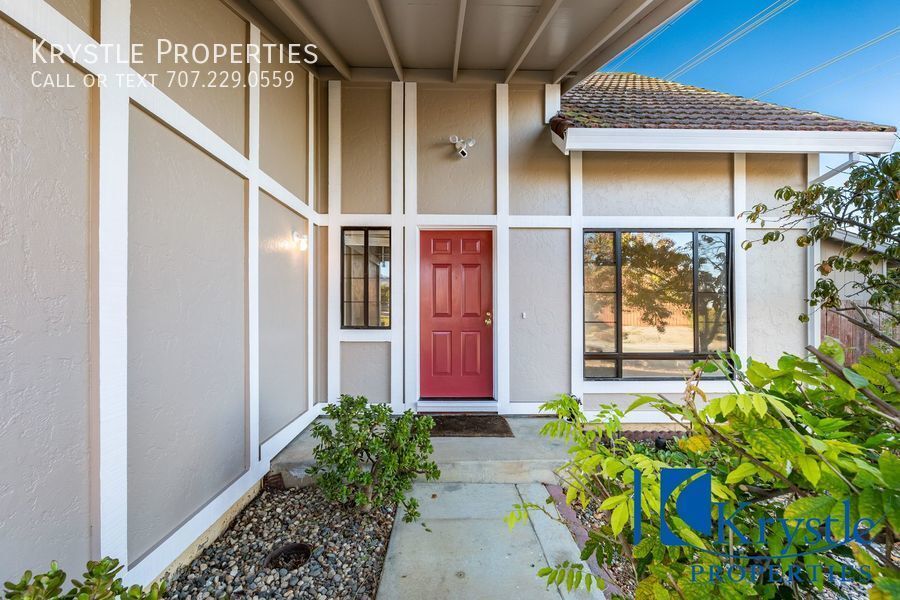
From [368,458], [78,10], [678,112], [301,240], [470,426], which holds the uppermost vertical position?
[678,112]

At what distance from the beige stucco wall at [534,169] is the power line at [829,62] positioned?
3138mm

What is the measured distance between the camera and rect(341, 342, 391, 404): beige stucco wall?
387 centimetres

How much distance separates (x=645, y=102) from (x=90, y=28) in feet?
16.5

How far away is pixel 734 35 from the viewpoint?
4375 millimetres

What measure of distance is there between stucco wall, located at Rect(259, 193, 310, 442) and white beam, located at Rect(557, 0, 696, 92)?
10.9 feet

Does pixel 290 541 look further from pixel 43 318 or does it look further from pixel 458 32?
pixel 458 32

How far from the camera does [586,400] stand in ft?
12.8

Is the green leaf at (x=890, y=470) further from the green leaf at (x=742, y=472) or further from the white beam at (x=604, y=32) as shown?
the white beam at (x=604, y=32)

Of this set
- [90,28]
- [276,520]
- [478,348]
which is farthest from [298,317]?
[90,28]

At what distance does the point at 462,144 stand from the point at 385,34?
4.00 feet

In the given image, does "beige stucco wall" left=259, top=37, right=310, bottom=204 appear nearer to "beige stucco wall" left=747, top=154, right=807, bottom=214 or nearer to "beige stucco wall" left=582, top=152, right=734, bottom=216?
"beige stucco wall" left=582, top=152, right=734, bottom=216

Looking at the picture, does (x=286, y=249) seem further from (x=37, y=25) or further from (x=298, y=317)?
(x=37, y=25)

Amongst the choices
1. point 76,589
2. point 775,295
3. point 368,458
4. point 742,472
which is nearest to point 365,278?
point 368,458

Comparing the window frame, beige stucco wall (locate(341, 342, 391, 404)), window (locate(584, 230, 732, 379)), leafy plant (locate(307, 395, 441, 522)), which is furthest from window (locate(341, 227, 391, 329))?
window (locate(584, 230, 732, 379))
